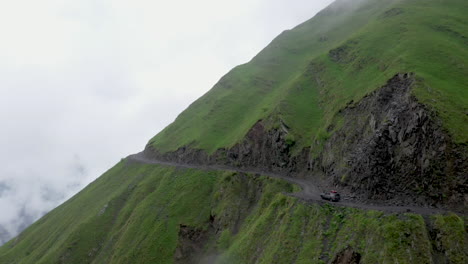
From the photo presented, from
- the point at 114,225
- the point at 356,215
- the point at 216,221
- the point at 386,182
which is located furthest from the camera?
the point at 114,225

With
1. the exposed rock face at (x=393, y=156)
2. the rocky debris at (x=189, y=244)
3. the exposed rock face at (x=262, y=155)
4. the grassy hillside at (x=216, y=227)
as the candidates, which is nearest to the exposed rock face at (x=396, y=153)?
the exposed rock face at (x=393, y=156)

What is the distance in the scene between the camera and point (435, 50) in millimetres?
73062

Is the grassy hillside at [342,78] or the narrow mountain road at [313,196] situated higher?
the grassy hillside at [342,78]

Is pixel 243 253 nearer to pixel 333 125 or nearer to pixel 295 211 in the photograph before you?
pixel 295 211

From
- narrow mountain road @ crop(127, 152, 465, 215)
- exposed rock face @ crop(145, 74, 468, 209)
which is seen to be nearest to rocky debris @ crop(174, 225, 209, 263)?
narrow mountain road @ crop(127, 152, 465, 215)

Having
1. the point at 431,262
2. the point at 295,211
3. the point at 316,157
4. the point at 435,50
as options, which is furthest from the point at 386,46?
the point at 431,262

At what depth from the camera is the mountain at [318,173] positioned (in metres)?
45.2

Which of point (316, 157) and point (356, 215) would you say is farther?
point (316, 157)

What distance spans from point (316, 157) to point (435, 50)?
39921 mm

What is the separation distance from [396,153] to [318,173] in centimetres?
2091

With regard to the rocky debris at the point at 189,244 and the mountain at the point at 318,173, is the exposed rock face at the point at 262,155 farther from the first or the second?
the rocky debris at the point at 189,244

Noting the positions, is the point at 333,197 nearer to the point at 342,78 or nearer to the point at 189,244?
the point at 189,244

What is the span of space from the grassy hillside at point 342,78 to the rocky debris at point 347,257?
2427cm

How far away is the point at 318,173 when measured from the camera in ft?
233
